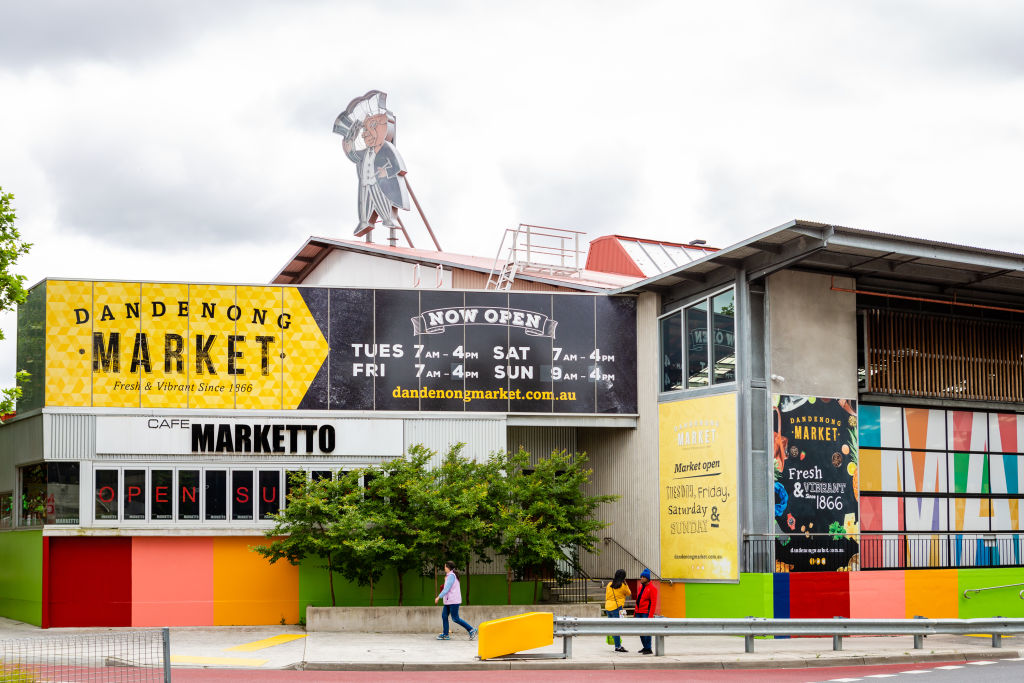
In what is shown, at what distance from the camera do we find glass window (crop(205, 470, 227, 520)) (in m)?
25.4

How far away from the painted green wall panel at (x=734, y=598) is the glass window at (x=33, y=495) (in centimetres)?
1417

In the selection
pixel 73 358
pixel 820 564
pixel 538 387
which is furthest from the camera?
pixel 538 387

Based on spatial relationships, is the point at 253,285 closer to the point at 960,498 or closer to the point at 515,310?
the point at 515,310

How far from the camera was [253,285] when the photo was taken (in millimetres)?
26250

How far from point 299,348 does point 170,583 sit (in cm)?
584

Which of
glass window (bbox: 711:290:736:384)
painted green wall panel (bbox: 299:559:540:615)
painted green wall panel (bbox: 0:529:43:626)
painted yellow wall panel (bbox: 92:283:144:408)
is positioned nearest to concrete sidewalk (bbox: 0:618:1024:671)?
painted green wall panel (bbox: 0:529:43:626)

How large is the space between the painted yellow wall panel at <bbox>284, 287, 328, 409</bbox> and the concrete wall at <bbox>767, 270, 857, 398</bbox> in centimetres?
1011

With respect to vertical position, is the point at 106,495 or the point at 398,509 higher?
the point at 106,495

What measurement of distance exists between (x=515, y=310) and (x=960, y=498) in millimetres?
11107

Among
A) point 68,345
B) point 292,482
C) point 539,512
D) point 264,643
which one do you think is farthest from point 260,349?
point 539,512

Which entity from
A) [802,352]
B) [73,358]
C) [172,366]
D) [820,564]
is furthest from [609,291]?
[73,358]

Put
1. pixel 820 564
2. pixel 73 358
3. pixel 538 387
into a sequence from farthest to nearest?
pixel 538 387, pixel 73 358, pixel 820 564

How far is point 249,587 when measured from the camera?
Result: 1001 inches

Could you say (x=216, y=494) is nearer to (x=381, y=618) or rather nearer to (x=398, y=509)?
(x=398, y=509)
